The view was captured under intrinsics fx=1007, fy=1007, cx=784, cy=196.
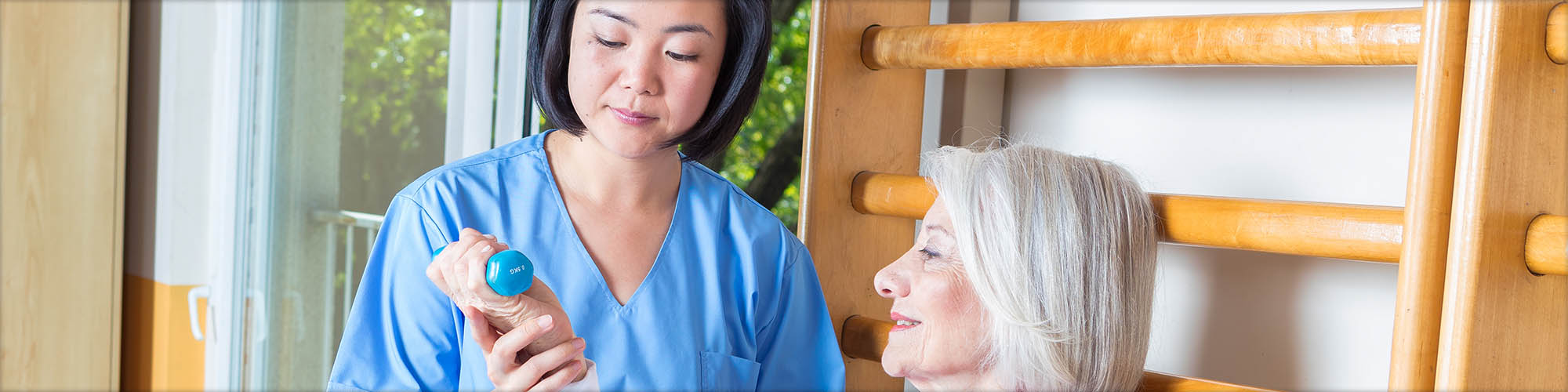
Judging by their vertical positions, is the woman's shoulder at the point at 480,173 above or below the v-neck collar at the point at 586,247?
above

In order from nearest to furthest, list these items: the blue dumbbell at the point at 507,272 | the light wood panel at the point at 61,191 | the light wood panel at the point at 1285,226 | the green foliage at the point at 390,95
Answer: the blue dumbbell at the point at 507,272
the light wood panel at the point at 1285,226
the green foliage at the point at 390,95
the light wood panel at the point at 61,191

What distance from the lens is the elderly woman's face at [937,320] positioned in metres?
0.74

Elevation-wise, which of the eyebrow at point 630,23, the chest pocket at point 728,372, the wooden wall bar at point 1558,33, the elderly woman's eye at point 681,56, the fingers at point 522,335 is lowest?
the chest pocket at point 728,372

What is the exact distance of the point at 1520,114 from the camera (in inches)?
23.7

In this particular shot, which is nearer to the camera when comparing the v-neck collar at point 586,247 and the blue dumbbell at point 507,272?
the blue dumbbell at point 507,272

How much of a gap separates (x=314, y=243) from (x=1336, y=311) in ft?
4.29

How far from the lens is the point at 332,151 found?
139 centimetres

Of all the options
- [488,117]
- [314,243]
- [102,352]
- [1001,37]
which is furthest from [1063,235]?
[102,352]

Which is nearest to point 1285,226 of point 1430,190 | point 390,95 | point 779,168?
point 1430,190

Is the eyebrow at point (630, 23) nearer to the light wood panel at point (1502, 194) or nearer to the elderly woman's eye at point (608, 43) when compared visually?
the elderly woman's eye at point (608, 43)

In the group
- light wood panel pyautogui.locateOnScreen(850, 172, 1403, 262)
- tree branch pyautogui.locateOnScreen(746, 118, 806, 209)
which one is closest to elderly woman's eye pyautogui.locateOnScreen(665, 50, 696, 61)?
light wood panel pyautogui.locateOnScreen(850, 172, 1403, 262)

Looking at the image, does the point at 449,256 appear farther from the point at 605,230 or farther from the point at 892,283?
the point at 892,283

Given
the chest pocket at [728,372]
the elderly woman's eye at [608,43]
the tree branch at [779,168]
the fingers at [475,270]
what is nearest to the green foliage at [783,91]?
the tree branch at [779,168]

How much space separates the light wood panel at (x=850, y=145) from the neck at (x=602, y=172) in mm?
206
